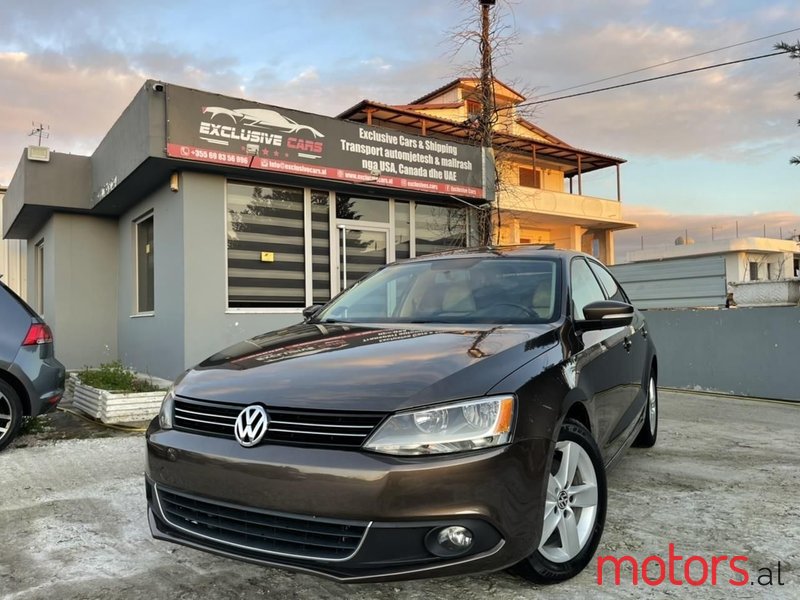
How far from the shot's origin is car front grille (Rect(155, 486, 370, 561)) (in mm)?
2070

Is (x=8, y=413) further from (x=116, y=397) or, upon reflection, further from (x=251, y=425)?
(x=251, y=425)

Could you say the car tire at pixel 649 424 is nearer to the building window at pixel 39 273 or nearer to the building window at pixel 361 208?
the building window at pixel 361 208

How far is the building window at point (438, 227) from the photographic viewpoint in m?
10.2

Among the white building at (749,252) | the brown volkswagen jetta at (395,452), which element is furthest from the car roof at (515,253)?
the white building at (749,252)

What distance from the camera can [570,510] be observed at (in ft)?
8.59

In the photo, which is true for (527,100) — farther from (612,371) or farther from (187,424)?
(187,424)

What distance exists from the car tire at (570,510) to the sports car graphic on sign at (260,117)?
20.9ft

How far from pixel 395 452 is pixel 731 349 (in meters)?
8.21

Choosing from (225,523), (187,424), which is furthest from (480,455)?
(187,424)

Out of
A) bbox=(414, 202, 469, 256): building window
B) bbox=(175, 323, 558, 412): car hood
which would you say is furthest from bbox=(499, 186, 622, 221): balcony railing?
bbox=(175, 323, 558, 412): car hood

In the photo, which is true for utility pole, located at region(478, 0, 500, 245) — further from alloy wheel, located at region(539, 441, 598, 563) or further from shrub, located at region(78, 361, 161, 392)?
alloy wheel, located at region(539, 441, 598, 563)

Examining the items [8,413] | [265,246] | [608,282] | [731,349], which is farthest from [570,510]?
[731,349]

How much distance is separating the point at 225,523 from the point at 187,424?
468mm

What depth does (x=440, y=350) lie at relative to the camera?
2525 mm
